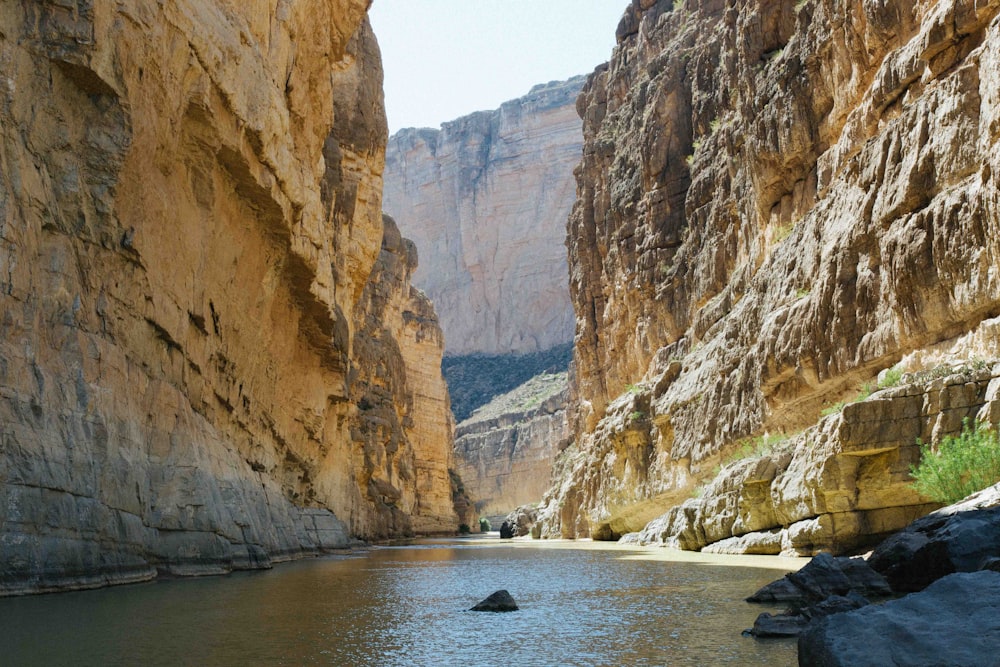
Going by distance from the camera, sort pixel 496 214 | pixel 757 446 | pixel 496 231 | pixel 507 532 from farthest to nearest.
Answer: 1. pixel 496 214
2. pixel 496 231
3. pixel 507 532
4. pixel 757 446

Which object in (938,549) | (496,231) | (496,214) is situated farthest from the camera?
(496,214)

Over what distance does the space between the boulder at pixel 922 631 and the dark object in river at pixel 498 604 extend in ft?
→ 17.8

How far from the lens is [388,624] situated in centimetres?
967

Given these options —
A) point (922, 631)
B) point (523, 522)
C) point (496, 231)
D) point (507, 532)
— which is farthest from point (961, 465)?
point (496, 231)

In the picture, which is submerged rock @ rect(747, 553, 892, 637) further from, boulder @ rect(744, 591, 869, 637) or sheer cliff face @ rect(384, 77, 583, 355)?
sheer cliff face @ rect(384, 77, 583, 355)

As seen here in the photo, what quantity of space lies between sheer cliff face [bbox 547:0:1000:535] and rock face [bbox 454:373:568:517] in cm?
4528

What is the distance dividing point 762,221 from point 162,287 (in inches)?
857

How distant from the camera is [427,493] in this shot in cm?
6675

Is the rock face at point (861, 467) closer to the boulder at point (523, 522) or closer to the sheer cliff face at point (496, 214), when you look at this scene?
the boulder at point (523, 522)

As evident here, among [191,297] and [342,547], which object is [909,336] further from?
[342,547]

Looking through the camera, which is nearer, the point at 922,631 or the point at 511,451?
the point at 922,631

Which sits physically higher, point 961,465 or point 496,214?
point 496,214

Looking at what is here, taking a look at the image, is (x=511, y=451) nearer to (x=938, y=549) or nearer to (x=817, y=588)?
(x=817, y=588)

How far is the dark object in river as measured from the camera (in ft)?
35.5
